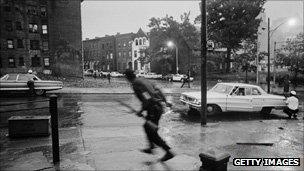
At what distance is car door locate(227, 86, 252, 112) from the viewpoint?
42.6 feet

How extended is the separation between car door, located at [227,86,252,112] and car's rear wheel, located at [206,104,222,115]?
1.54ft

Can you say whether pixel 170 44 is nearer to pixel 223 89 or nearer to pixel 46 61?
pixel 46 61

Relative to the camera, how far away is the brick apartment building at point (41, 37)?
43688mm

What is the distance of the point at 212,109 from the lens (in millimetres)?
13000

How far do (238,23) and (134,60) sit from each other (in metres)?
31.1

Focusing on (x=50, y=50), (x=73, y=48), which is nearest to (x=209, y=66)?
(x=73, y=48)

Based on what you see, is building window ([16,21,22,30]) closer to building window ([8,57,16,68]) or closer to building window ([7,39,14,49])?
building window ([7,39,14,49])

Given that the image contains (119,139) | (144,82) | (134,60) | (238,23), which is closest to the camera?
(144,82)

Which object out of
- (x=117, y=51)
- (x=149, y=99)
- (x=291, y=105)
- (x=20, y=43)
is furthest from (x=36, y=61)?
(x=149, y=99)

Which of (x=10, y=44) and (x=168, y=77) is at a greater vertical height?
(x=10, y=44)

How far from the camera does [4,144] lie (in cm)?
775

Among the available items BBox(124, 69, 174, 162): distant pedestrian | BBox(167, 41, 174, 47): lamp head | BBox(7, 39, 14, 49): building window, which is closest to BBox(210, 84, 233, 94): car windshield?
BBox(124, 69, 174, 162): distant pedestrian

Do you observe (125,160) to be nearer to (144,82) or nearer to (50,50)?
(144,82)

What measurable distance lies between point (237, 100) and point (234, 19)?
1438 inches
